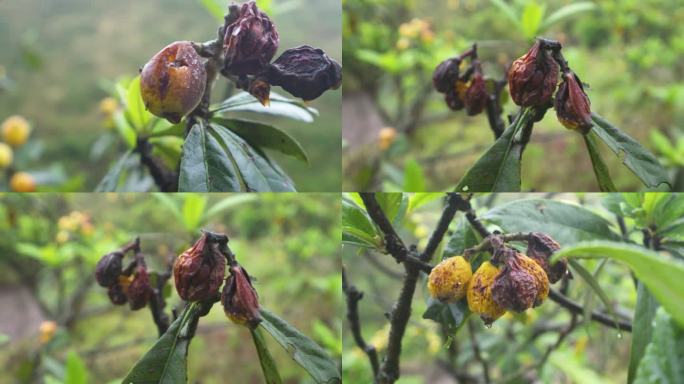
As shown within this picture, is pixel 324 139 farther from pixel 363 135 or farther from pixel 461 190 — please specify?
pixel 363 135

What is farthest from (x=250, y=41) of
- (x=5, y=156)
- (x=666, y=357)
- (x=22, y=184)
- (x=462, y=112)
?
(x=5, y=156)

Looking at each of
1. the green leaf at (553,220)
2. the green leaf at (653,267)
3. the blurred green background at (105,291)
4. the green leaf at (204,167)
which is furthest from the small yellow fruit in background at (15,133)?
the green leaf at (653,267)

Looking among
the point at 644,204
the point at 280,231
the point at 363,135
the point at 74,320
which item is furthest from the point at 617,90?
the point at 74,320

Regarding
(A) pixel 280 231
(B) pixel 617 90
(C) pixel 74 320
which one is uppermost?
(B) pixel 617 90

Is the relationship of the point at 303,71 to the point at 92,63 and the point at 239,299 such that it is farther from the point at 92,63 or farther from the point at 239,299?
the point at 92,63

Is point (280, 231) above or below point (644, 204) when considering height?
below

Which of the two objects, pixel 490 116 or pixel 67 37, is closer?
pixel 490 116
